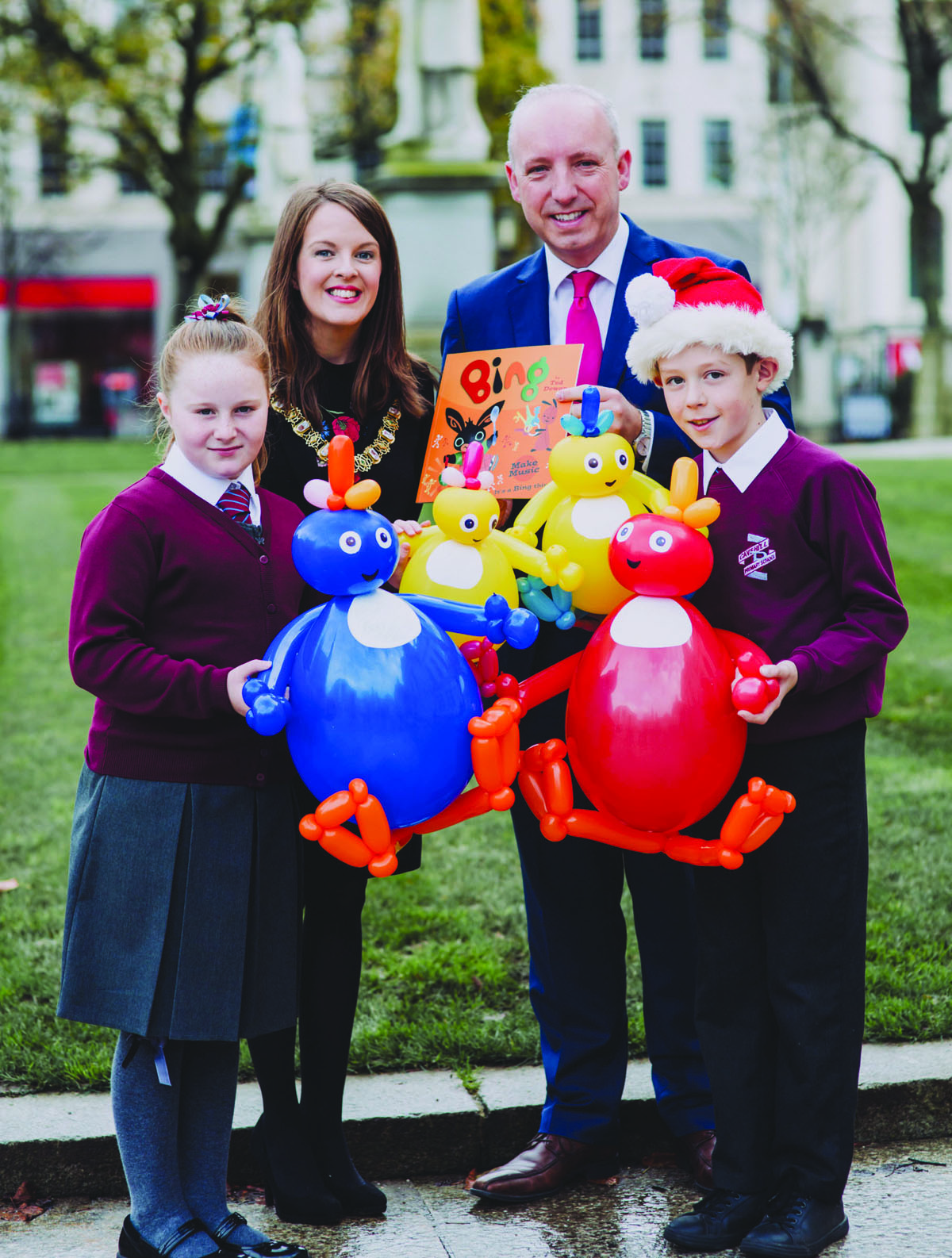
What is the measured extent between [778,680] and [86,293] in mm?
34572

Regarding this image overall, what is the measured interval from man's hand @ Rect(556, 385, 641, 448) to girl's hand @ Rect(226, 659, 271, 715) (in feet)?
2.72

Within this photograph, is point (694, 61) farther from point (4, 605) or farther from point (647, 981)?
point (647, 981)

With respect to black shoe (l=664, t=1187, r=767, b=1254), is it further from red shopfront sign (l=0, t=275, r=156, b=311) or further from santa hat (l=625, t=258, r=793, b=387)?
red shopfront sign (l=0, t=275, r=156, b=311)

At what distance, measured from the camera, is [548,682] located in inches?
110

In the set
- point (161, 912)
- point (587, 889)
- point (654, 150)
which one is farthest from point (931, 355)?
point (161, 912)

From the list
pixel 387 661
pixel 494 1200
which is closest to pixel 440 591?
pixel 387 661

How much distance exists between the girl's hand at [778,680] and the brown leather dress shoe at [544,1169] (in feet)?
3.91

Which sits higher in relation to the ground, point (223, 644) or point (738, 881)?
point (223, 644)

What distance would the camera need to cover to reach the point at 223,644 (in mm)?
2707

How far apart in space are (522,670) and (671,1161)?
123 centimetres

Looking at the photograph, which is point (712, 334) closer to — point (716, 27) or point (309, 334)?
point (309, 334)

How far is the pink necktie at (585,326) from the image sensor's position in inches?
125

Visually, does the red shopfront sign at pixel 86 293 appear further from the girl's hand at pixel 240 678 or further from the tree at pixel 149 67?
the girl's hand at pixel 240 678

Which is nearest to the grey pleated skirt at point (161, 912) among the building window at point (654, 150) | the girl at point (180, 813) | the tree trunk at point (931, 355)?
the girl at point (180, 813)
